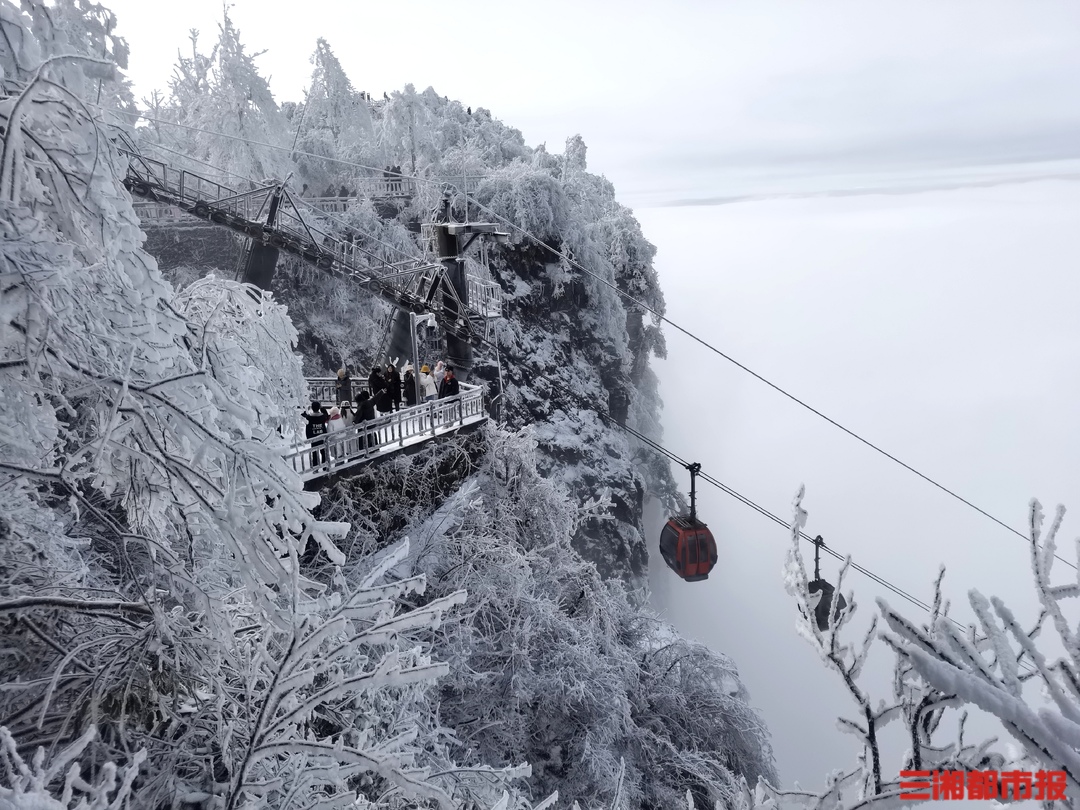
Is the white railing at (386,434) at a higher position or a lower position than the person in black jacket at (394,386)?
lower

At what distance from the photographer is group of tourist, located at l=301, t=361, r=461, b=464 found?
880cm

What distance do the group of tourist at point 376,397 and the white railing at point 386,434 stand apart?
0.08 metres

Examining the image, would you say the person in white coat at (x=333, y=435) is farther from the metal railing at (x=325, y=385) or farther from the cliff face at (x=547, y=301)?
the cliff face at (x=547, y=301)

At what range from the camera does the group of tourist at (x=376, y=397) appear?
8805 millimetres

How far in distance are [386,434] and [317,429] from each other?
38.5 inches

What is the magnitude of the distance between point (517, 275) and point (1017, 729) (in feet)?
72.3

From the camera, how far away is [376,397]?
9430 mm

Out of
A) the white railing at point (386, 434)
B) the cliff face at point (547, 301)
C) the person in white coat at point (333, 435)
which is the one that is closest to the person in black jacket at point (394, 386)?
the white railing at point (386, 434)

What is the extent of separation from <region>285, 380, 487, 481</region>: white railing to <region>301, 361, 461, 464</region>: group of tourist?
0.08 m

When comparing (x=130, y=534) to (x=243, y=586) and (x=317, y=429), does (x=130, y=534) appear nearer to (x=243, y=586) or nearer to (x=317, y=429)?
(x=243, y=586)

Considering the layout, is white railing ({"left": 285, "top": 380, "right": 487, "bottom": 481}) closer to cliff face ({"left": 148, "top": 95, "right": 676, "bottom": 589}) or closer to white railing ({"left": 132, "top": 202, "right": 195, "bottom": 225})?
cliff face ({"left": 148, "top": 95, "right": 676, "bottom": 589})

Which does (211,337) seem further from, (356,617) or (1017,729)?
(1017,729)

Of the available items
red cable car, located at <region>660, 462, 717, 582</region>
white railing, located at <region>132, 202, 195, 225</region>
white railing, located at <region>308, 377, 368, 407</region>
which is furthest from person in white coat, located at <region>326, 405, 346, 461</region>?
white railing, located at <region>132, 202, 195, 225</region>

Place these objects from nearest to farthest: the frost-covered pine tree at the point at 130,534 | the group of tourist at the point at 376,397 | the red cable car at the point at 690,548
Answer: the frost-covered pine tree at the point at 130,534 < the group of tourist at the point at 376,397 < the red cable car at the point at 690,548
